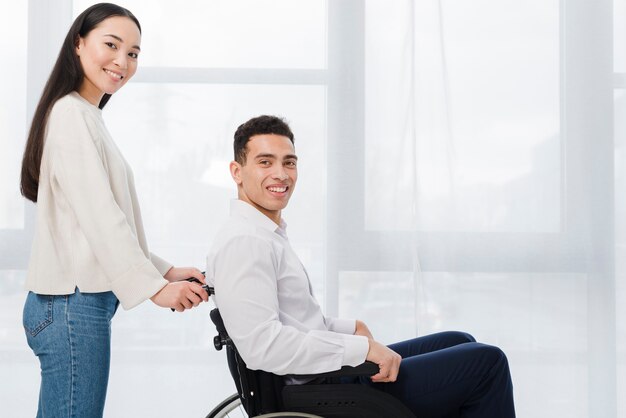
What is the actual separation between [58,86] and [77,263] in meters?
0.41

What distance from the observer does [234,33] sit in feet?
8.84

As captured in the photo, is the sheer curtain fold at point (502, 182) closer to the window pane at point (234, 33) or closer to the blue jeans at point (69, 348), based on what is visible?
the window pane at point (234, 33)

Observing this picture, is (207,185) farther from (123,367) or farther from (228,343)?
(228,343)

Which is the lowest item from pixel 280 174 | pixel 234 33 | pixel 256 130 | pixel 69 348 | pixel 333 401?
pixel 333 401

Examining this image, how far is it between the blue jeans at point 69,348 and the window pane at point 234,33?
4.98ft

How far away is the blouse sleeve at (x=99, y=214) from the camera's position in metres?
1.35

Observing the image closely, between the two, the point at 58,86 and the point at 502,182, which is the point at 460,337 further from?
the point at 58,86

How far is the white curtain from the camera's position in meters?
2.64

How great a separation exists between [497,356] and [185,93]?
67.0 inches

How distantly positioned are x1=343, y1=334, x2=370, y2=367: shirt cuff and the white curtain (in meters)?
1.18

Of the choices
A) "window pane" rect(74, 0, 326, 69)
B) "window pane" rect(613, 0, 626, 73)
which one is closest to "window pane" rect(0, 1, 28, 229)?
Answer: "window pane" rect(74, 0, 326, 69)

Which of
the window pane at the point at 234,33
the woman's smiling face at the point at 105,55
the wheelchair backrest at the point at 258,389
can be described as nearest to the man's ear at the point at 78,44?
the woman's smiling face at the point at 105,55

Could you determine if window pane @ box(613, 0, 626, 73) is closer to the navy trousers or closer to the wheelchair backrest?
the navy trousers

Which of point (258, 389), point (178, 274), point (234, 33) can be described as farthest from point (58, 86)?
point (234, 33)
